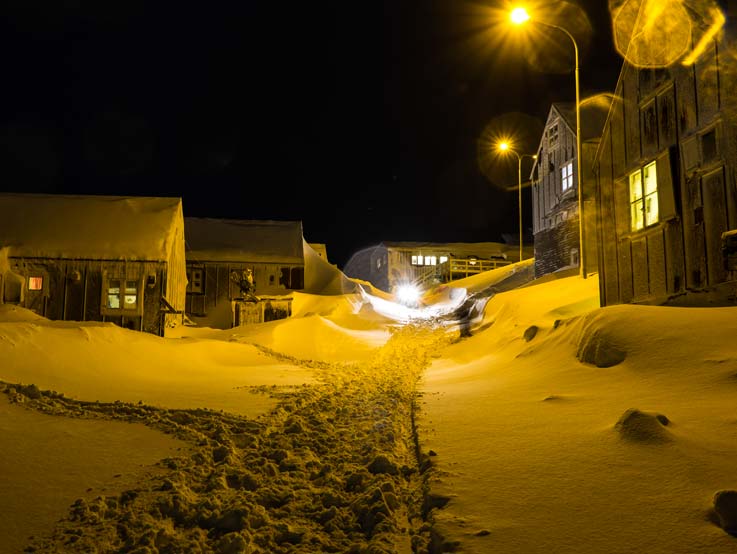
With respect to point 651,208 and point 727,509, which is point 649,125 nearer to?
point 651,208

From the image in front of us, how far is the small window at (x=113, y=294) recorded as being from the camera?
20984 mm

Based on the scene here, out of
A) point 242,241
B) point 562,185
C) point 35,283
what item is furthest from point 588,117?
point 35,283

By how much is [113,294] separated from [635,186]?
18846mm

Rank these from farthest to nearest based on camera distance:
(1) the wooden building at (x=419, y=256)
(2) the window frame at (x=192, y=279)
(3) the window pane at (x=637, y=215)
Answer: (1) the wooden building at (x=419, y=256)
(2) the window frame at (x=192, y=279)
(3) the window pane at (x=637, y=215)

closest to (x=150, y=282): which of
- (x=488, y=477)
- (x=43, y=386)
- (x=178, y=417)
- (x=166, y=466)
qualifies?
(x=43, y=386)

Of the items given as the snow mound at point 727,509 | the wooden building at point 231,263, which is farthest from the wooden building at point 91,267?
the snow mound at point 727,509

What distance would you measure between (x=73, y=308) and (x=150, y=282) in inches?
120

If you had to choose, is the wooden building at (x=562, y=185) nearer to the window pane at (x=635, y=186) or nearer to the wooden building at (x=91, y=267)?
the window pane at (x=635, y=186)

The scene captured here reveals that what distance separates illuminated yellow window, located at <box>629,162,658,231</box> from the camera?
11.2m

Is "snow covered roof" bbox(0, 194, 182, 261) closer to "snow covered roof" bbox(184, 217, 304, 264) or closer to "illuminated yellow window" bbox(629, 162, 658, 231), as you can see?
"snow covered roof" bbox(184, 217, 304, 264)

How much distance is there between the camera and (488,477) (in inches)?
161

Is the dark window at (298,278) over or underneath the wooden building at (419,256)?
underneath

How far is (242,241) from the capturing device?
32750 millimetres

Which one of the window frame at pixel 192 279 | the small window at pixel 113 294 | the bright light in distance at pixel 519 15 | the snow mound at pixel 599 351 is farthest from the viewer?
the window frame at pixel 192 279
